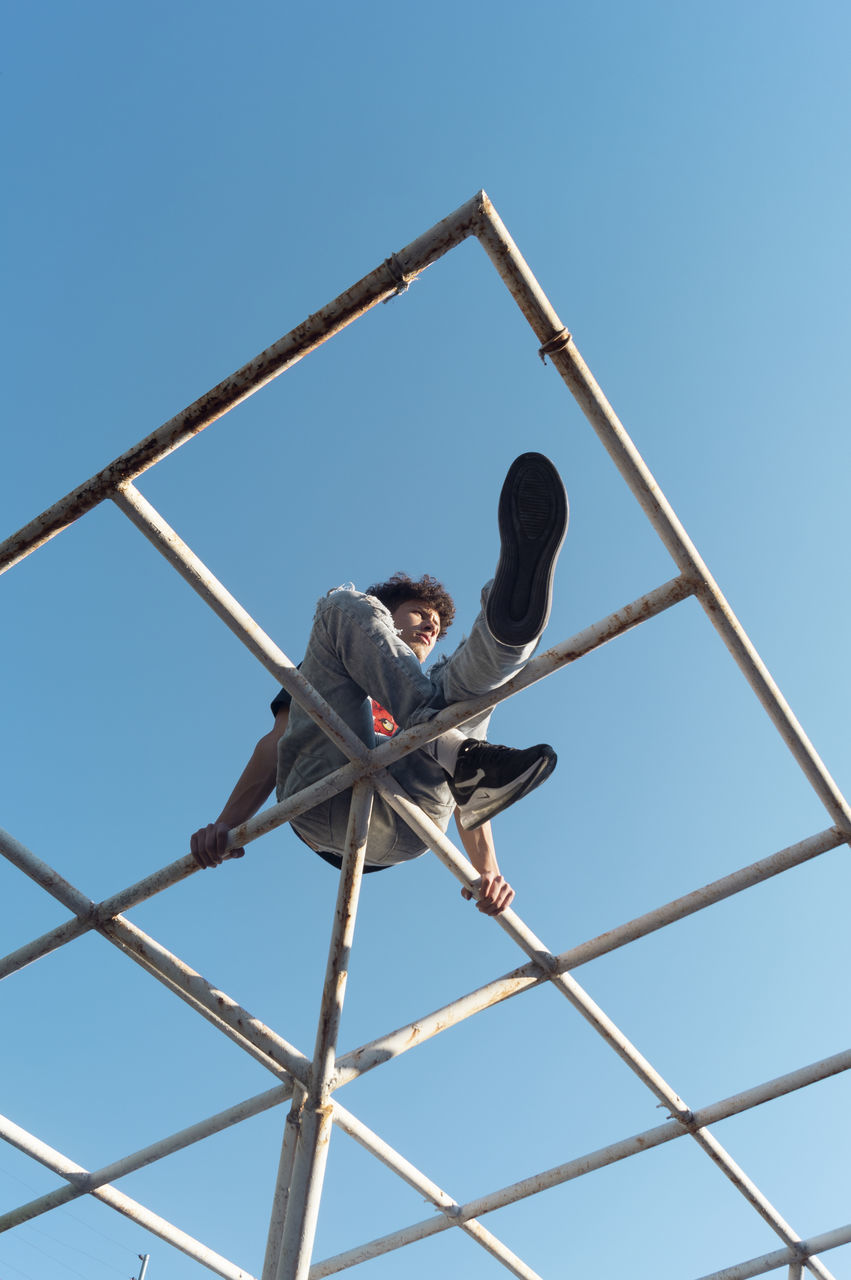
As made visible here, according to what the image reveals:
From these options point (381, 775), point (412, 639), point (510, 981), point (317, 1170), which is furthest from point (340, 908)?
point (412, 639)

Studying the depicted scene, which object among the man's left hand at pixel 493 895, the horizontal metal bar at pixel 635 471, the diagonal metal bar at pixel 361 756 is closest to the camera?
the horizontal metal bar at pixel 635 471

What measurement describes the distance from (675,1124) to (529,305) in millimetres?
3364

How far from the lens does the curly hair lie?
183 inches

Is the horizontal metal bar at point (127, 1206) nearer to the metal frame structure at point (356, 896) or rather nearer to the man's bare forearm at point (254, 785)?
the metal frame structure at point (356, 896)

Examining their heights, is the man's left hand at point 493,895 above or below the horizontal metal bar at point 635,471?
below

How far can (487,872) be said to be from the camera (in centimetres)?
398

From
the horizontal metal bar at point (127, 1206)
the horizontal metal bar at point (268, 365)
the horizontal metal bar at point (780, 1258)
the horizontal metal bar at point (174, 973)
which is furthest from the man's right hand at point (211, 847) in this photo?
the horizontal metal bar at point (780, 1258)

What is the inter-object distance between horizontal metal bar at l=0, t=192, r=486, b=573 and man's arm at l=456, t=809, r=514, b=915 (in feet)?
5.91

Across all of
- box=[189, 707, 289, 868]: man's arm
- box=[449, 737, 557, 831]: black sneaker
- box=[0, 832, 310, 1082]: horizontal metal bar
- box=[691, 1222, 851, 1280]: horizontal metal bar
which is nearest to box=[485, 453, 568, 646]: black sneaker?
box=[449, 737, 557, 831]: black sneaker

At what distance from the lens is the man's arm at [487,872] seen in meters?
3.55

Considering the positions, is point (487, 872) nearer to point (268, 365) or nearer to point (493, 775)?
point (493, 775)

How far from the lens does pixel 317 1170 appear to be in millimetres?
2879

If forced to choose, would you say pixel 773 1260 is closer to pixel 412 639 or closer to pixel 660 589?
pixel 412 639

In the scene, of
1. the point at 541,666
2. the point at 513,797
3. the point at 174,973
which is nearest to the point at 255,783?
the point at 174,973
